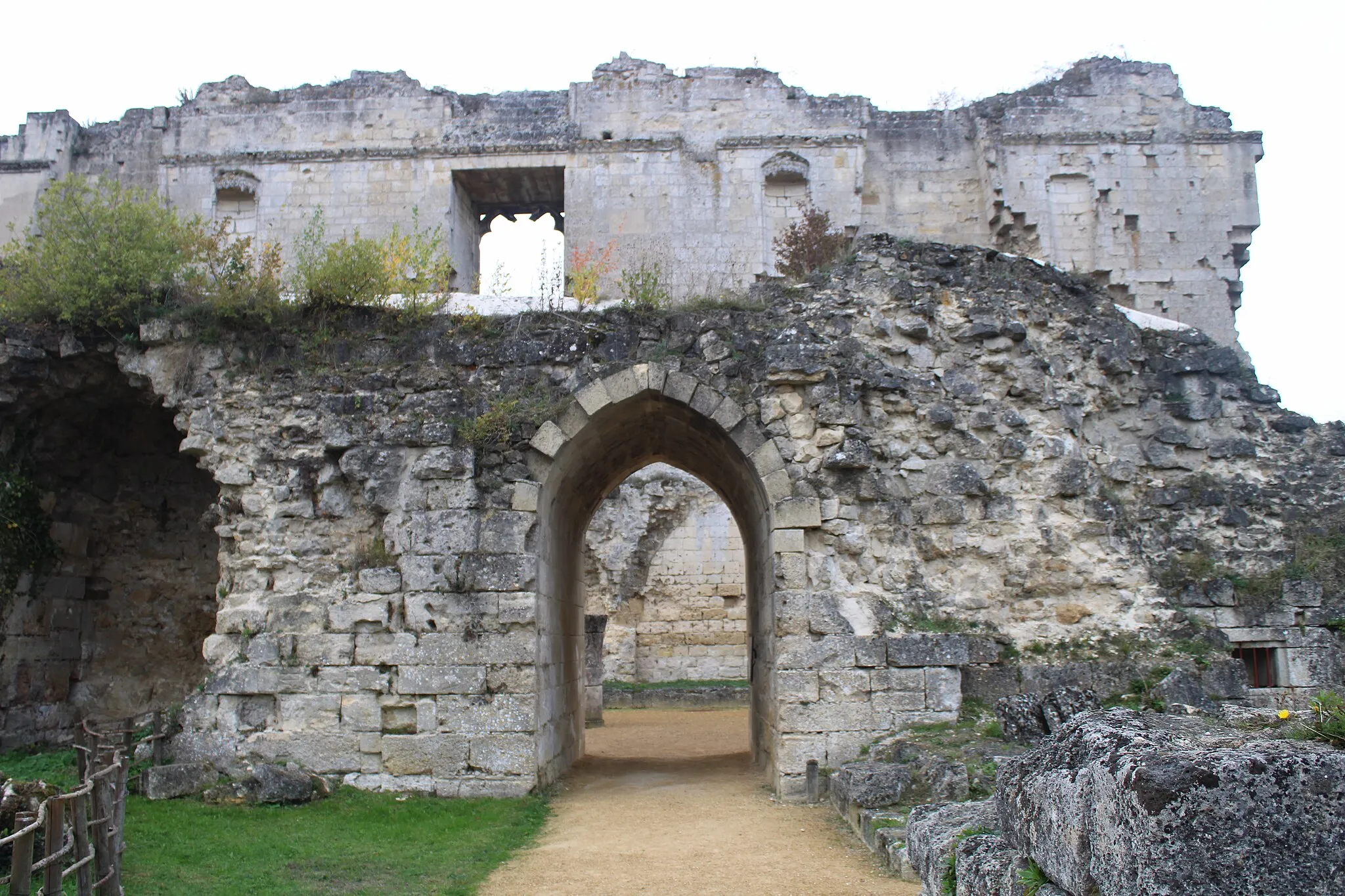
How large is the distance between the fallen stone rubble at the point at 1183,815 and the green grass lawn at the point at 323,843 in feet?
13.8

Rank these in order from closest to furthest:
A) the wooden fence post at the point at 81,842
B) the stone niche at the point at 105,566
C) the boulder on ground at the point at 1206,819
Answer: the boulder on ground at the point at 1206,819 → the wooden fence post at the point at 81,842 → the stone niche at the point at 105,566

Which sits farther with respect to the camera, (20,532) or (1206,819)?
(20,532)

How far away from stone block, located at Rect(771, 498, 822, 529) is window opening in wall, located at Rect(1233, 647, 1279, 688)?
12.7ft

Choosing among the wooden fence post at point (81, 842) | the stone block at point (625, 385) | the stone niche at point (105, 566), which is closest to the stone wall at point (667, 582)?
the stone niche at point (105, 566)

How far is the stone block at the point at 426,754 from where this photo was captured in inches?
344

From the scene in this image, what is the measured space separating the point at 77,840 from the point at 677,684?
15.8 meters

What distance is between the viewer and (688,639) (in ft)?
67.8

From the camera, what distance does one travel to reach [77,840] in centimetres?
457

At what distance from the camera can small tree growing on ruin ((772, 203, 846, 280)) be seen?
12.7 m

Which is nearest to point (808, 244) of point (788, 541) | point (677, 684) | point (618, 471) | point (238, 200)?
point (618, 471)

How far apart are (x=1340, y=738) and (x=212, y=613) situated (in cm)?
1218

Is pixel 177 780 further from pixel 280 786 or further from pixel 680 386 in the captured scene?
pixel 680 386

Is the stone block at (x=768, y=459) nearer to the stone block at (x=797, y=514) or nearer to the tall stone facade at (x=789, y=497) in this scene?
Result: the tall stone facade at (x=789, y=497)

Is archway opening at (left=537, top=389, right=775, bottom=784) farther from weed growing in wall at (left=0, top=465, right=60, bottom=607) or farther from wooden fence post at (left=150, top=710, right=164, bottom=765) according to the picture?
weed growing in wall at (left=0, top=465, right=60, bottom=607)
